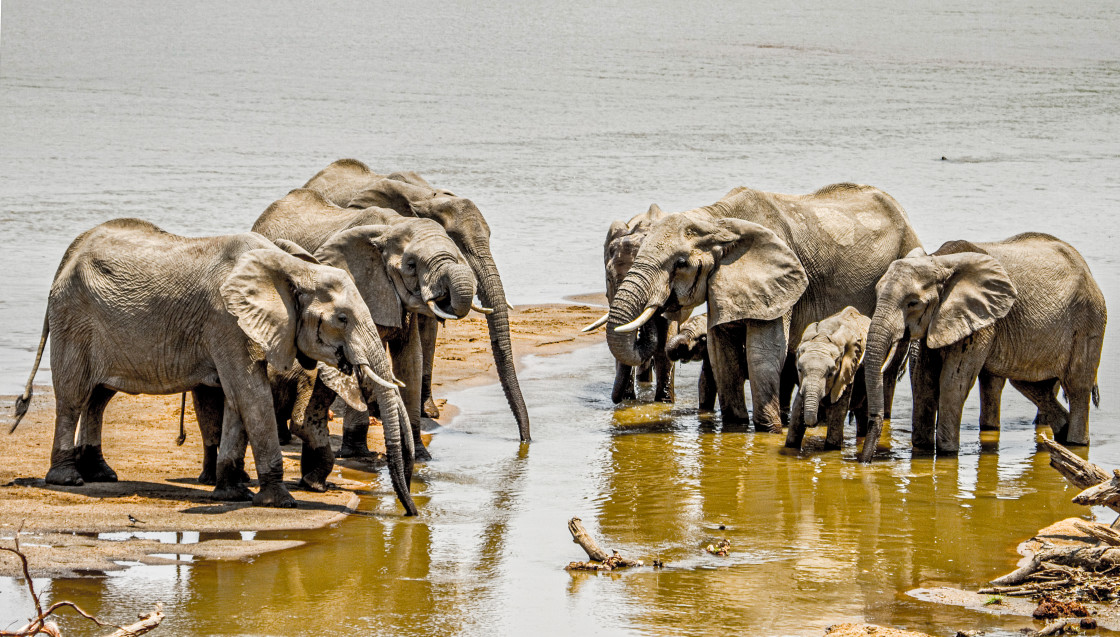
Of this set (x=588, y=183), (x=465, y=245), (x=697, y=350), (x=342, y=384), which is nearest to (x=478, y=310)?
(x=465, y=245)

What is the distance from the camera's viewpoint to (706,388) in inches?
582

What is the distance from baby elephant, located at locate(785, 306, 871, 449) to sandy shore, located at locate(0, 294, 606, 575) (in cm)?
300

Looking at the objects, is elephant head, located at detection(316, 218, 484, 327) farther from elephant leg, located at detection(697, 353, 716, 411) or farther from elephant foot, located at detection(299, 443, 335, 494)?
elephant leg, located at detection(697, 353, 716, 411)

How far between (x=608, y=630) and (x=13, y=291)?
55.5ft

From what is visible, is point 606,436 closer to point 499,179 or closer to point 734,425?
point 734,425

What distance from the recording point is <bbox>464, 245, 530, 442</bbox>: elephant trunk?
12.8 m

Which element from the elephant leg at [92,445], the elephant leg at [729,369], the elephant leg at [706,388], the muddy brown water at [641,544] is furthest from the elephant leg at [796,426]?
the elephant leg at [92,445]

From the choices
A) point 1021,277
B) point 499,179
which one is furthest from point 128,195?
point 1021,277

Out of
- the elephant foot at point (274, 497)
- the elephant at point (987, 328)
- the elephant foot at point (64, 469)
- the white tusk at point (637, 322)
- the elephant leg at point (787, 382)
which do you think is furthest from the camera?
the elephant leg at point (787, 382)

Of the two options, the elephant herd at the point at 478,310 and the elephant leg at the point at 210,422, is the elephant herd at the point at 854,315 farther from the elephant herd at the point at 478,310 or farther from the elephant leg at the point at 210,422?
the elephant leg at the point at 210,422

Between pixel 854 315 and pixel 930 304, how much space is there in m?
0.79

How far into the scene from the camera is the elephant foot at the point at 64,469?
10438mm

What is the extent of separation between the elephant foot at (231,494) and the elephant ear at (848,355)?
178 inches

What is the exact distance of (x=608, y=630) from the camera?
765 cm
